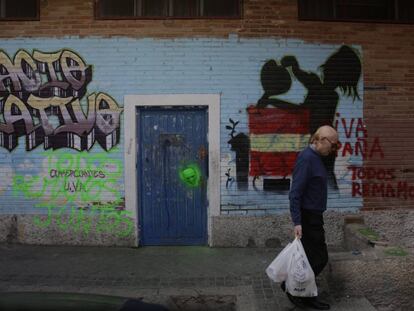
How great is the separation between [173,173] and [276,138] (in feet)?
5.51

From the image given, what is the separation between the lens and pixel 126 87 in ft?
25.5

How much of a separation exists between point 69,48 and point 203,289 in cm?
422

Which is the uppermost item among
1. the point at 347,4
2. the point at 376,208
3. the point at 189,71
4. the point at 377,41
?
the point at 347,4

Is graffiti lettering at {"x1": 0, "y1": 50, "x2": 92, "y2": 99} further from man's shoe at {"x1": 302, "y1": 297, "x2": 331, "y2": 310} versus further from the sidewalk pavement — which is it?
man's shoe at {"x1": 302, "y1": 297, "x2": 331, "y2": 310}

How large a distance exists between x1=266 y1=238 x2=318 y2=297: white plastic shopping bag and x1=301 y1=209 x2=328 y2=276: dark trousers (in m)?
0.20

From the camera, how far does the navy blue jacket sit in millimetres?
5238

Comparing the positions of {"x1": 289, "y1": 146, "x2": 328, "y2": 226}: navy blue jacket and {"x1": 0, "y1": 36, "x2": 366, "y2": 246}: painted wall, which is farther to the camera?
{"x1": 0, "y1": 36, "x2": 366, "y2": 246}: painted wall

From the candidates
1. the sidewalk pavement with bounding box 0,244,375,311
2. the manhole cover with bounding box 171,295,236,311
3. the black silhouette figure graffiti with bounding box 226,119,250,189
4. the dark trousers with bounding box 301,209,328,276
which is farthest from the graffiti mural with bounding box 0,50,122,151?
the dark trousers with bounding box 301,209,328,276

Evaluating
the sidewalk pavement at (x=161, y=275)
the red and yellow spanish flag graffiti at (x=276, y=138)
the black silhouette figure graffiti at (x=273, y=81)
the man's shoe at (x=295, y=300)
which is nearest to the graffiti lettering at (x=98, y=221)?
the sidewalk pavement at (x=161, y=275)

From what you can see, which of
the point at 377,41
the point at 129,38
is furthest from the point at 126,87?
the point at 377,41

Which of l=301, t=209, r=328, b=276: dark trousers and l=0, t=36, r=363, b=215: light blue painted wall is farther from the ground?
l=0, t=36, r=363, b=215: light blue painted wall

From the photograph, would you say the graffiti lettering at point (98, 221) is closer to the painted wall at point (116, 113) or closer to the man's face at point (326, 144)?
the painted wall at point (116, 113)

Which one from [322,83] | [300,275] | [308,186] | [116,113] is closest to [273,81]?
[322,83]

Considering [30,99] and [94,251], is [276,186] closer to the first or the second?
[94,251]
